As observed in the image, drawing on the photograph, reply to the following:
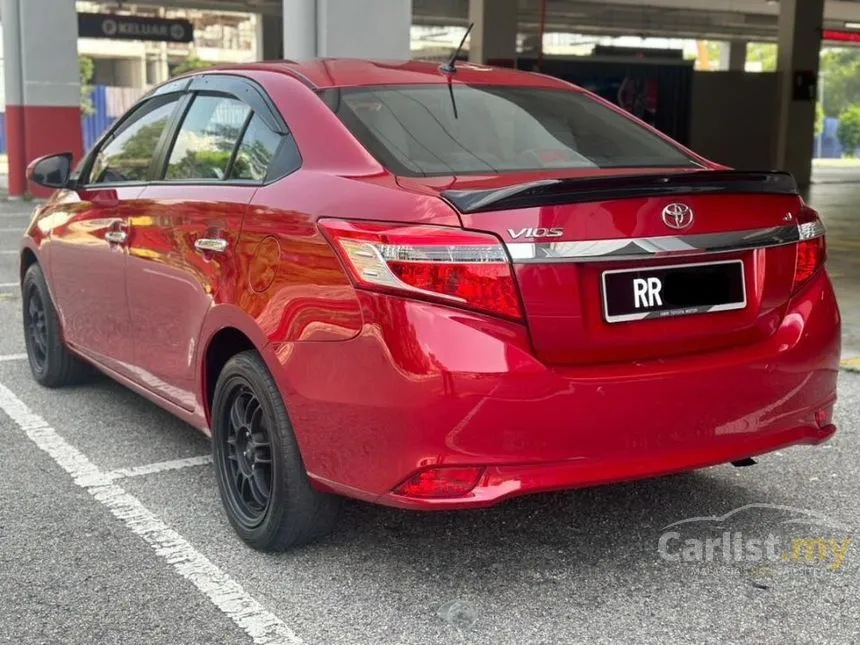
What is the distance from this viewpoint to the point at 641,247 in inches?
119

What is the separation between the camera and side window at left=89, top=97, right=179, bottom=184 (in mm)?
4574

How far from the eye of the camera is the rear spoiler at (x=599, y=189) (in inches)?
116

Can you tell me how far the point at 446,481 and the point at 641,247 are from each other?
32.8 inches

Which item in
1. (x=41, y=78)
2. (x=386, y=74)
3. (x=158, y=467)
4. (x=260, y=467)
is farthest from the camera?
(x=41, y=78)

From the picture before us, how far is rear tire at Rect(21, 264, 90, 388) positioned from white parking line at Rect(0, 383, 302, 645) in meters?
0.44

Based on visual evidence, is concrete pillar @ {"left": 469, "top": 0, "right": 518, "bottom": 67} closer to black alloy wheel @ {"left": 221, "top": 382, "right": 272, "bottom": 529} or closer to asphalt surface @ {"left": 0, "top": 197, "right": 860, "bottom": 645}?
asphalt surface @ {"left": 0, "top": 197, "right": 860, "bottom": 645}

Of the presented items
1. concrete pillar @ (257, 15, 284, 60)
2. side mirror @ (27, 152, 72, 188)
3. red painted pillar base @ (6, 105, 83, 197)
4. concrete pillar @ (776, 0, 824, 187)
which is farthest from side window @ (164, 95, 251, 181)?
concrete pillar @ (257, 15, 284, 60)

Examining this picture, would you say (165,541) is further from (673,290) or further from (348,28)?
(348,28)

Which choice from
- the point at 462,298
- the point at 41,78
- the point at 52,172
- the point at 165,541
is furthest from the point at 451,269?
the point at 41,78

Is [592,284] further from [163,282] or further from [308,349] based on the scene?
[163,282]

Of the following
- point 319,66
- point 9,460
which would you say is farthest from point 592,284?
point 9,460

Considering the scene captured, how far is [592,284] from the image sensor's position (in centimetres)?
299

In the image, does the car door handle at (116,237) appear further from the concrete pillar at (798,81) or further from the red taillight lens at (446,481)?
the concrete pillar at (798,81)

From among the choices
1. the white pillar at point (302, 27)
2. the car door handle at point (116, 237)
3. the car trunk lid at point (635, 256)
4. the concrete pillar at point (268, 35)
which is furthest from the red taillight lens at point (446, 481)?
the concrete pillar at point (268, 35)
